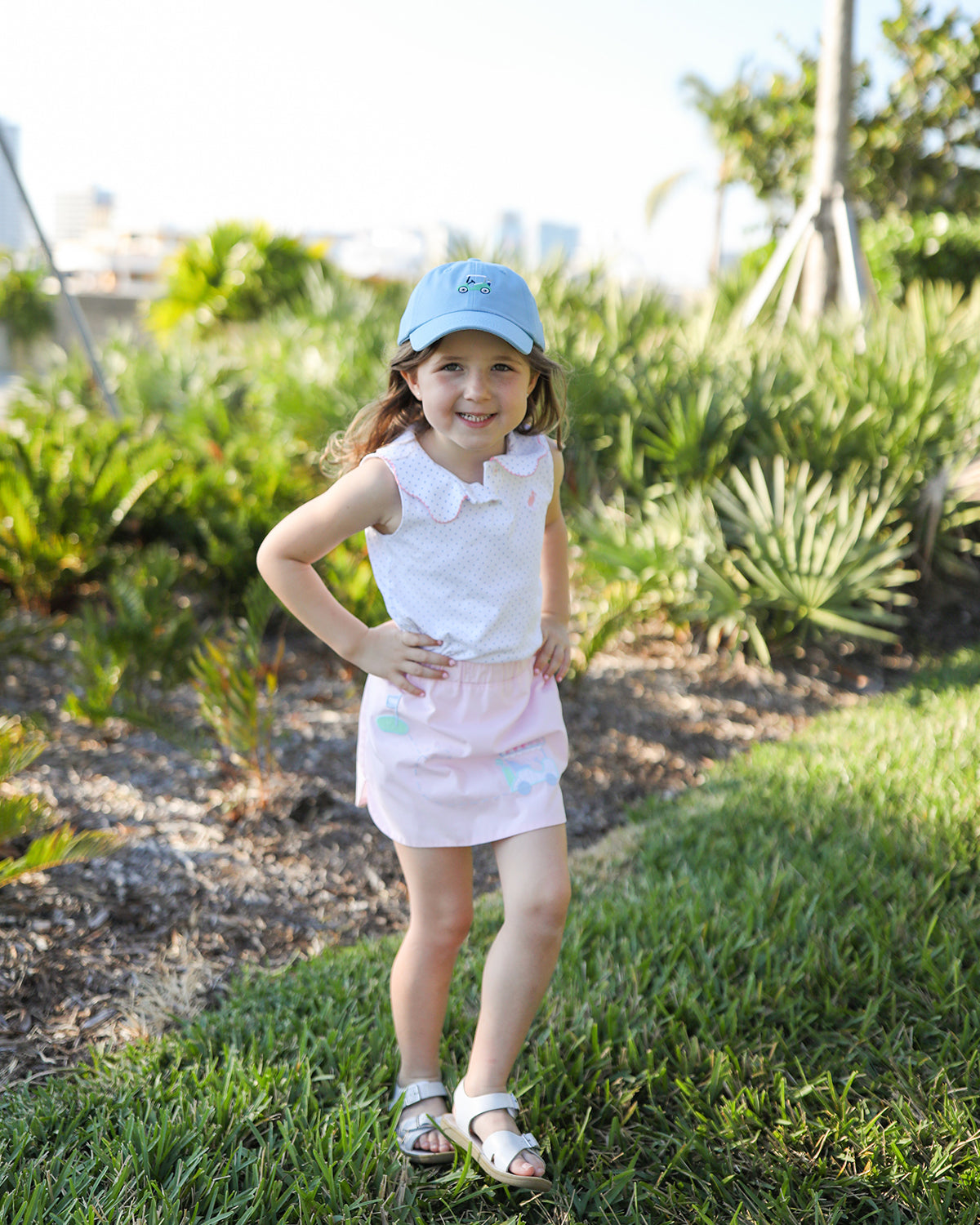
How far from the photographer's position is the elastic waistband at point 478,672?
178cm

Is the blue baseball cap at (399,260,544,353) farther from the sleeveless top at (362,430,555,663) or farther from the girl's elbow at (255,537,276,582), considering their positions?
the girl's elbow at (255,537,276,582)

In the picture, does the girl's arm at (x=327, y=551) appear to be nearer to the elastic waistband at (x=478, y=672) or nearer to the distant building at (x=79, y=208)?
the elastic waistband at (x=478, y=672)

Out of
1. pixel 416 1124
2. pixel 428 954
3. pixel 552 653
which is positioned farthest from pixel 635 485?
pixel 416 1124

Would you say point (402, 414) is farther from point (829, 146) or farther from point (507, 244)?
point (829, 146)

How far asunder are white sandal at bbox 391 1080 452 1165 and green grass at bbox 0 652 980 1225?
0.04 meters

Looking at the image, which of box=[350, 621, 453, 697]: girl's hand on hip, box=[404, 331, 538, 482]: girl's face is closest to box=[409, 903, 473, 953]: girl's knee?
box=[350, 621, 453, 697]: girl's hand on hip

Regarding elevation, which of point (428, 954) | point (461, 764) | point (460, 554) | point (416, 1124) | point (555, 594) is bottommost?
point (416, 1124)

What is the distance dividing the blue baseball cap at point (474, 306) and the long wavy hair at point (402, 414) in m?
0.09

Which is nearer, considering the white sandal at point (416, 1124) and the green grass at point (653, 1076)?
the green grass at point (653, 1076)

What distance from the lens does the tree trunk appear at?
8195 mm

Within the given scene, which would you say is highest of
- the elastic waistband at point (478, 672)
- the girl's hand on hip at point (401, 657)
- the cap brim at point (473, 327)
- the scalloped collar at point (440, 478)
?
the cap brim at point (473, 327)

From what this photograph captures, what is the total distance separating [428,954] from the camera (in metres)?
1.82

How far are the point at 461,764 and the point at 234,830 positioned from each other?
4.99 feet

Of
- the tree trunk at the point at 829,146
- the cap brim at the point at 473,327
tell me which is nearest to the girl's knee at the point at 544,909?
the cap brim at the point at 473,327
